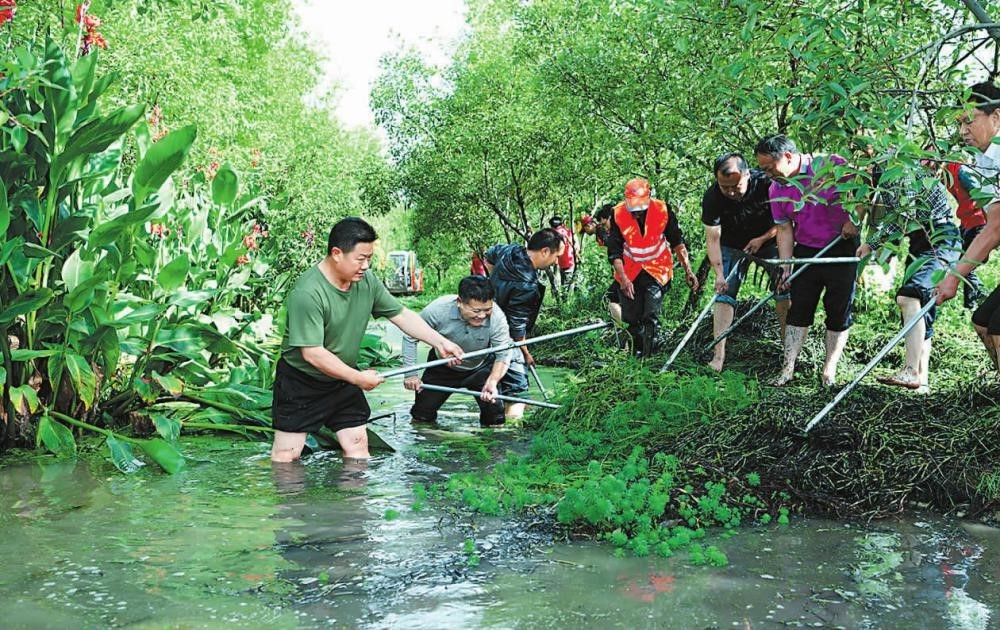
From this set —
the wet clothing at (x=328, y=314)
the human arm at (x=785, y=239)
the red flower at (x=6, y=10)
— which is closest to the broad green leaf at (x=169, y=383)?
the wet clothing at (x=328, y=314)

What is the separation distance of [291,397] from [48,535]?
6.18 ft

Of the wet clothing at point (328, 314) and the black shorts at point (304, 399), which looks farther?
the black shorts at point (304, 399)

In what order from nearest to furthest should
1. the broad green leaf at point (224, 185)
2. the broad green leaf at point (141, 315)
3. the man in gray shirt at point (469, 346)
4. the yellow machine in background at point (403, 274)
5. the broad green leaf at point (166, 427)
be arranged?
the broad green leaf at point (141, 315), the broad green leaf at point (166, 427), the man in gray shirt at point (469, 346), the broad green leaf at point (224, 185), the yellow machine in background at point (403, 274)

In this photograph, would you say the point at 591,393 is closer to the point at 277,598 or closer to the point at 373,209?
the point at 277,598

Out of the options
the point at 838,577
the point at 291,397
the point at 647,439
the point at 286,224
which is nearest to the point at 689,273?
the point at 647,439

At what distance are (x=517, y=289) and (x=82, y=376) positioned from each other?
11.6 feet

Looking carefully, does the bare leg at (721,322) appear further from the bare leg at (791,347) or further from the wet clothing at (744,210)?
the bare leg at (791,347)

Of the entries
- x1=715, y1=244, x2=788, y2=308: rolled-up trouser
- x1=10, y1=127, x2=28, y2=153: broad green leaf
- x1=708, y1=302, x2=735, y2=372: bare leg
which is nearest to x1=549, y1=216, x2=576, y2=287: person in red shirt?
x1=715, y1=244, x2=788, y2=308: rolled-up trouser

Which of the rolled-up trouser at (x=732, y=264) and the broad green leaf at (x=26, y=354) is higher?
the rolled-up trouser at (x=732, y=264)

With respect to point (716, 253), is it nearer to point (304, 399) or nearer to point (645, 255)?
point (645, 255)

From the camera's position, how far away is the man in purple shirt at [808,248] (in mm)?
7512

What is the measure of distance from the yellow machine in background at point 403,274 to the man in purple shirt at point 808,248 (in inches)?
1661

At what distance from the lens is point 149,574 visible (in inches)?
161

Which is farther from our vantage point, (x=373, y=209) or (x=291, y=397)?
(x=373, y=209)
